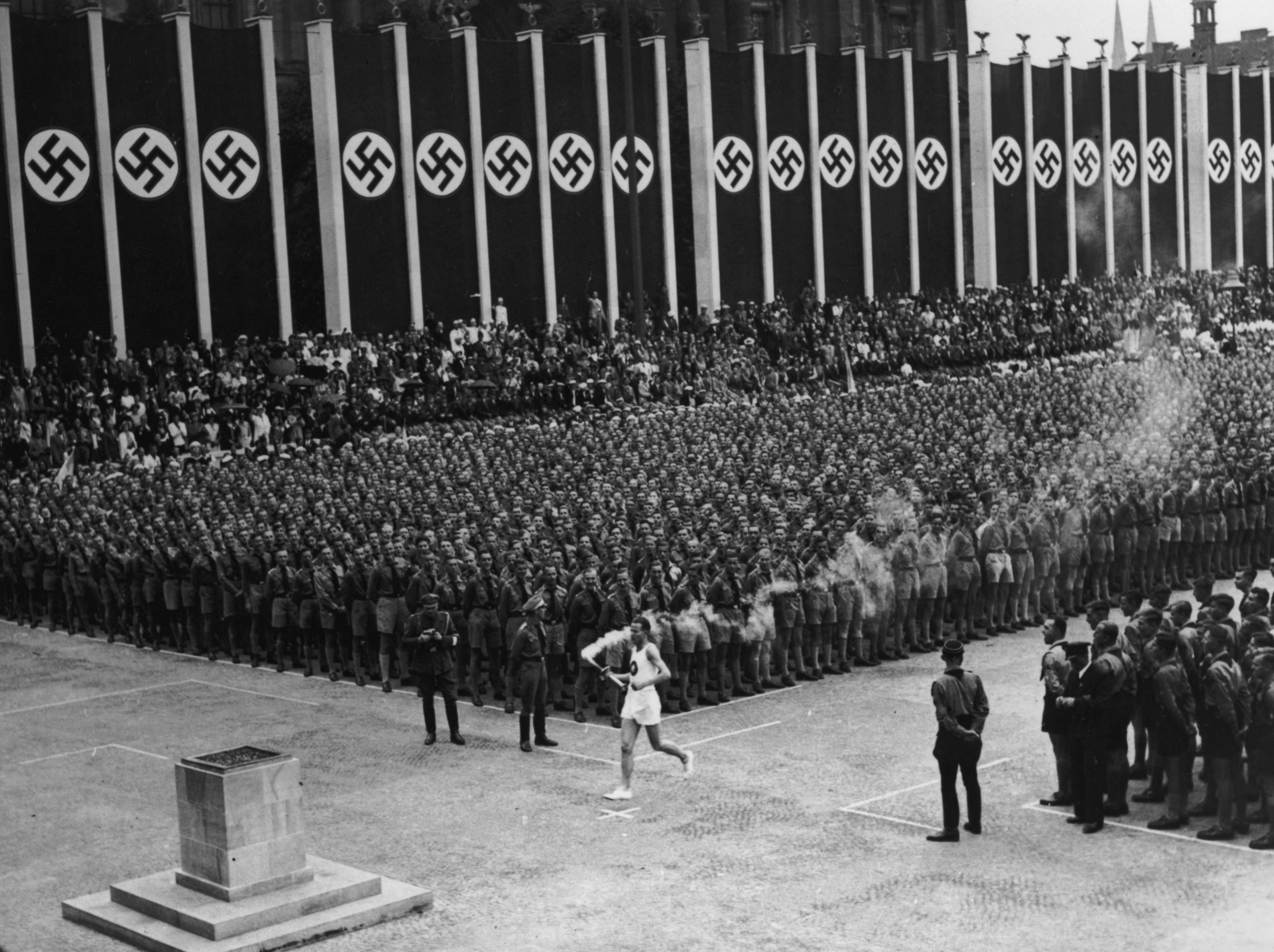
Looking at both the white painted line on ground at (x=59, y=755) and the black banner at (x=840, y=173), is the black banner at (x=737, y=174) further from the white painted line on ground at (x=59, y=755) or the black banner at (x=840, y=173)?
the white painted line on ground at (x=59, y=755)

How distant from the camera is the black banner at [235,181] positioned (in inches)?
1802

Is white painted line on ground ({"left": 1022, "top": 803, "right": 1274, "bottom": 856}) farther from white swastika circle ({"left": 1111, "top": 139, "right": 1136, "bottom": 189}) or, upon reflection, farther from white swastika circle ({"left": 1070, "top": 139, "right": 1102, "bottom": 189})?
white swastika circle ({"left": 1111, "top": 139, "right": 1136, "bottom": 189})

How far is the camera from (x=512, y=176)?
165ft

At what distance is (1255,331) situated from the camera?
52938 mm

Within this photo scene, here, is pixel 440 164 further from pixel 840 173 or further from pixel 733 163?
pixel 840 173

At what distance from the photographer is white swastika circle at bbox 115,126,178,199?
146 feet

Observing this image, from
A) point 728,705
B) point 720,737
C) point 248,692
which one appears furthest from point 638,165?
point 720,737

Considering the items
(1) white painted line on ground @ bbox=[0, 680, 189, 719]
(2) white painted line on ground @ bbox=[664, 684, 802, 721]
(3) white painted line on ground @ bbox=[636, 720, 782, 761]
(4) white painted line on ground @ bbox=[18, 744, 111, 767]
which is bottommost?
(2) white painted line on ground @ bbox=[664, 684, 802, 721]

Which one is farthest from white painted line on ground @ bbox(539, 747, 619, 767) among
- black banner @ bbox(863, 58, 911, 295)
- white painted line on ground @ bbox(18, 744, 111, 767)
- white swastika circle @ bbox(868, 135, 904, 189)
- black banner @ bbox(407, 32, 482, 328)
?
white swastika circle @ bbox(868, 135, 904, 189)

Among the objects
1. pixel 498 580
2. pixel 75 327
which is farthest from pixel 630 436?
pixel 75 327

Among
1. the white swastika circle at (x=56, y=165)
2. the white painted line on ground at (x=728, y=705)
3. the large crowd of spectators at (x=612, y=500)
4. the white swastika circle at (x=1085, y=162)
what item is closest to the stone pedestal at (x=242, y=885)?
the large crowd of spectators at (x=612, y=500)

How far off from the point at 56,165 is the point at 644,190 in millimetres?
16767

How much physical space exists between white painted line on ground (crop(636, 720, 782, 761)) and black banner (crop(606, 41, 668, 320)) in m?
33.3

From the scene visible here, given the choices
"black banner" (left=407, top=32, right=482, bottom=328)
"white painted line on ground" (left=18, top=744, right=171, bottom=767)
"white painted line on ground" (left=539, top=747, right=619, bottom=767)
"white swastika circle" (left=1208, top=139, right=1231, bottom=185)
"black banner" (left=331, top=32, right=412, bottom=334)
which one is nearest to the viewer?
"white painted line on ground" (left=539, top=747, right=619, bottom=767)
